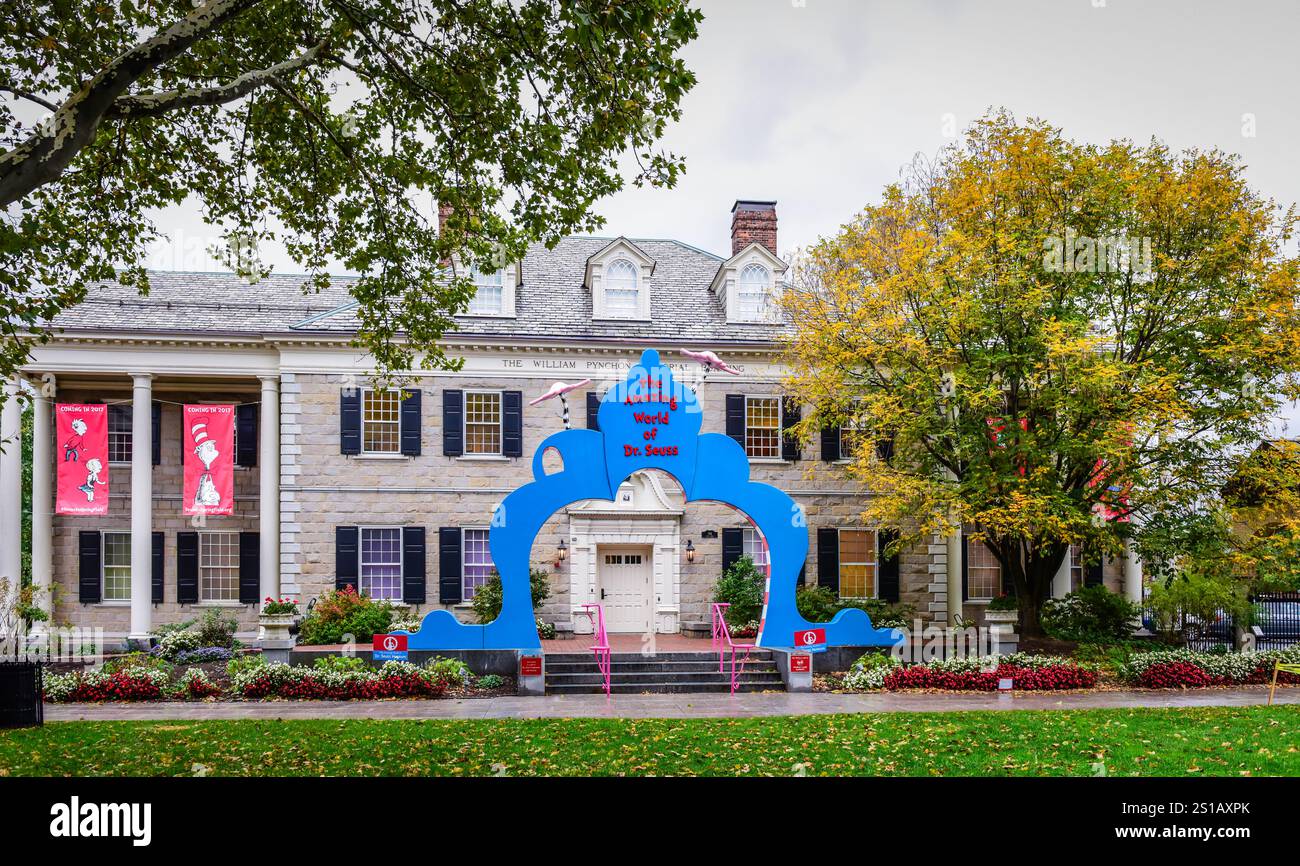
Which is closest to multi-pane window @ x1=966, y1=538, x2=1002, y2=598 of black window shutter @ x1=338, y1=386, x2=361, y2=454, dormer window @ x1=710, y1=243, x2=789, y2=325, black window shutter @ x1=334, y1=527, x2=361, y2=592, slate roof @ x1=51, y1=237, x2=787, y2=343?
slate roof @ x1=51, y1=237, x2=787, y2=343

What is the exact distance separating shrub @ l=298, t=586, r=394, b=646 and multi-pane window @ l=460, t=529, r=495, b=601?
2.31 metres

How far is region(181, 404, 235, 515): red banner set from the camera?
68.9 feet

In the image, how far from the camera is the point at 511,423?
22.5 meters

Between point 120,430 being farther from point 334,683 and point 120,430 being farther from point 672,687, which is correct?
point 672,687

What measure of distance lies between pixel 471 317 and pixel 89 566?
38.6 ft

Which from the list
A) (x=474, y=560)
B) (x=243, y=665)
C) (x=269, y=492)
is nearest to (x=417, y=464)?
(x=474, y=560)

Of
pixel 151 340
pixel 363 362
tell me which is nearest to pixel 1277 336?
pixel 363 362

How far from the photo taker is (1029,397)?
18266mm

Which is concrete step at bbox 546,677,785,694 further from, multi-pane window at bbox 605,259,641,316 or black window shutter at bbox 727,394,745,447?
multi-pane window at bbox 605,259,641,316

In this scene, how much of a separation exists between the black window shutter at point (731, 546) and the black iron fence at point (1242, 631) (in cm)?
1035

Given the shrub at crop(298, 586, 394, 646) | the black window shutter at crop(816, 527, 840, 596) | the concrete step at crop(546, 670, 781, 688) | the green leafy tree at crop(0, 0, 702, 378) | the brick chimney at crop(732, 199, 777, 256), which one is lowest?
the concrete step at crop(546, 670, 781, 688)

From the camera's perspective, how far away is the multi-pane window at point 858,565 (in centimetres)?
2309

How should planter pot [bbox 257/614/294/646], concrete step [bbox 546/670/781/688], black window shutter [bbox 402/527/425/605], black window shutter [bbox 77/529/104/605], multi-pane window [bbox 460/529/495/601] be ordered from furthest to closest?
black window shutter [bbox 77/529/104/605] < multi-pane window [bbox 460/529/495/601] < black window shutter [bbox 402/527/425/605] < planter pot [bbox 257/614/294/646] < concrete step [bbox 546/670/781/688]
